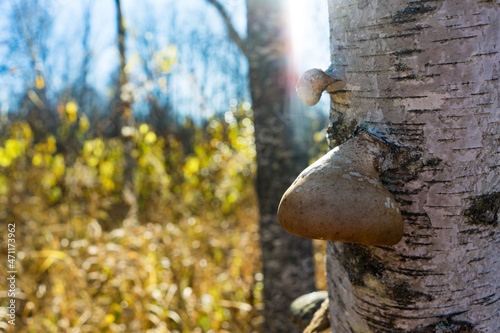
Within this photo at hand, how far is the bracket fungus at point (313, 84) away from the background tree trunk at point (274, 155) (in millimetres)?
1371

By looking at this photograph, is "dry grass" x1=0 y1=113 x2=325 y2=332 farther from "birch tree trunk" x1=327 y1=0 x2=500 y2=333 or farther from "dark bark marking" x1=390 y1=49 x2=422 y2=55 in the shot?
"dark bark marking" x1=390 y1=49 x2=422 y2=55

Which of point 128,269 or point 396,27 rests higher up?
point 396,27

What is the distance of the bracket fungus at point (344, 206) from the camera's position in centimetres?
50

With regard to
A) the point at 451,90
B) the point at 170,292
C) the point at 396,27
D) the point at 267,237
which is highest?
the point at 396,27

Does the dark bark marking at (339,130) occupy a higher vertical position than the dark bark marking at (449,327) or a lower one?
higher

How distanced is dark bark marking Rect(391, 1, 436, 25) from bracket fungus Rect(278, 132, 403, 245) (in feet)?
0.71

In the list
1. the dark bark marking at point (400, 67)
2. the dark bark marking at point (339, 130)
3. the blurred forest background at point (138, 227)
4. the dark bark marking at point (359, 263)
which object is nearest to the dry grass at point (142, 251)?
the blurred forest background at point (138, 227)

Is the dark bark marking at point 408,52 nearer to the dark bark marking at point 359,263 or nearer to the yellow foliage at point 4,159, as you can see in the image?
the dark bark marking at point 359,263

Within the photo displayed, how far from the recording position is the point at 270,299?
2.11 meters

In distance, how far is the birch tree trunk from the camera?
547 mm

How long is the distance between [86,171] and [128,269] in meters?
1.79

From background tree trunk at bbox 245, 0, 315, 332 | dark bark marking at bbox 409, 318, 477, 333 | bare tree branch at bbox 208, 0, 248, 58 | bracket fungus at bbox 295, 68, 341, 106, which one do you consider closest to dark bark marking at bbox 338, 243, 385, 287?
dark bark marking at bbox 409, 318, 477, 333

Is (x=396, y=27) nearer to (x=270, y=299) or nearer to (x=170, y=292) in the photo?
(x=270, y=299)

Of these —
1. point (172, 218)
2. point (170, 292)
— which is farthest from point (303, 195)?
point (172, 218)
